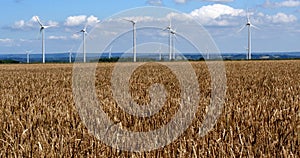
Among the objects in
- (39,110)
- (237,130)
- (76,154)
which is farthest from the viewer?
(39,110)

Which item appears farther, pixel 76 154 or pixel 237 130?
pixel 237 130

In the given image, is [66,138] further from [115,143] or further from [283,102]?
[283,102]

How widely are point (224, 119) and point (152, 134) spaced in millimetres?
1182

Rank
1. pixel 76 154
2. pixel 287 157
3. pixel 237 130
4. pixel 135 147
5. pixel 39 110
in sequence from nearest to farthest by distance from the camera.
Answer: pixel 287 157 → pixel 76 154 → pixel 135 147 → pixel 237 130 → pixel 39 110

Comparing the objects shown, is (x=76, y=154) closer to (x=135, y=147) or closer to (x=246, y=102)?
(x=135, y=147)

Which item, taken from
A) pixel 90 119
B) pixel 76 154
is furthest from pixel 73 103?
pixel 76 154

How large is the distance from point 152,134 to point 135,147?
0.68 m

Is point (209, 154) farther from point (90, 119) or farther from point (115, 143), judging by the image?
point (90, 119)

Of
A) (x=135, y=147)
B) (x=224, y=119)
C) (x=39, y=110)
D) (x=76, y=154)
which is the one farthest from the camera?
(x=39, y=110)

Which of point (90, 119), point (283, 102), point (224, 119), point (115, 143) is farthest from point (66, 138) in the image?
point (283, 102)

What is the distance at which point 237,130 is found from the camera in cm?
571

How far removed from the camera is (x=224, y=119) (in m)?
6.54

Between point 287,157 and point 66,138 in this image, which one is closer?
point 287,157

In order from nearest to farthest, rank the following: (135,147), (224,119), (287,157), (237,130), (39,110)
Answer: (287,157)
(135,147)
(237,130)
(224,119)
(39,110)
